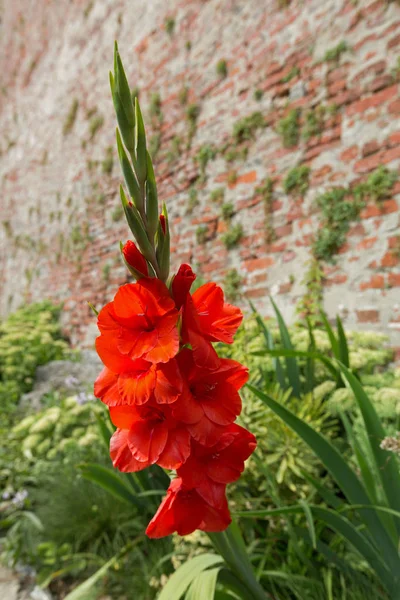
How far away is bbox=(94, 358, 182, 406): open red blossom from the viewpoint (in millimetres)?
633

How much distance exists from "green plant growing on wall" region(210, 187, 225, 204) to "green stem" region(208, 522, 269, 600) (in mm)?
3310

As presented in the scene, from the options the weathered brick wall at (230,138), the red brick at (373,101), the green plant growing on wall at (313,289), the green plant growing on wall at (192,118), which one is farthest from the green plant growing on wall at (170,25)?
the green plant growing on wall at (313,289)

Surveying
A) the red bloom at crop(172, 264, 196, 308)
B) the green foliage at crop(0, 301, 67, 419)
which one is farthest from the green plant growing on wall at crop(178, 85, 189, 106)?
the red bloom at crop(172, 264, 196, 308)

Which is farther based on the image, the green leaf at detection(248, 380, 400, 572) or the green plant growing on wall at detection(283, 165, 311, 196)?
the green plant growing on wall at detection(283, 165, 311, 196)

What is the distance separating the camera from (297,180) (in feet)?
10.5

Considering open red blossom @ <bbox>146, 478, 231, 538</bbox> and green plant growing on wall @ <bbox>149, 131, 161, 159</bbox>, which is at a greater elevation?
green plant growing on wall @ <bbox>149, 131, 161, 159</bbox>

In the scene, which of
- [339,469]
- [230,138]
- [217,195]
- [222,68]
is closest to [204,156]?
[230,138]

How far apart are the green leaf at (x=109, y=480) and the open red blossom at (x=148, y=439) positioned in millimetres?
909

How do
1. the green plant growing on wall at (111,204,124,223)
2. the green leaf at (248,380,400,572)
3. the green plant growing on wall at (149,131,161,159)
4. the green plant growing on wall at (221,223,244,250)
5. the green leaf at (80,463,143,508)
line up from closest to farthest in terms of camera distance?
the green leaf at (248,380,400,572) → the green leaf at (80,463,143,508) → the green plant growing on wall at (221,223,244,250) → the green plant growing on wall at (149,131,161,159) → the green plant growing on wall at (111,204,124,223)

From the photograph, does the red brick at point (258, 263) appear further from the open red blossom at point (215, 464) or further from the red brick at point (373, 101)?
the open red blossom at point (215, 464)

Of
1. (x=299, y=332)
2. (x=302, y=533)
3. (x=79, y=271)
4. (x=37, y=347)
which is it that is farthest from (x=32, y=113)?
(x=302, y=533)

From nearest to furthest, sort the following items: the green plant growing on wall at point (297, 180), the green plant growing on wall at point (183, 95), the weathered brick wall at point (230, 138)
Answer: the weathered brick wall at point (230, 138), the green plant growing on wall at point (297, 180), the green plant growing on wall at point (183, 95)

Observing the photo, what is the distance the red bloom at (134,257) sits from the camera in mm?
682

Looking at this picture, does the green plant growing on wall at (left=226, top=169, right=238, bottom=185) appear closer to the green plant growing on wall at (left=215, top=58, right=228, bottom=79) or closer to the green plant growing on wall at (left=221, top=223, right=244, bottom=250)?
the green plant growing on wall at (left=221, top=223, right=244, bottom=250)
